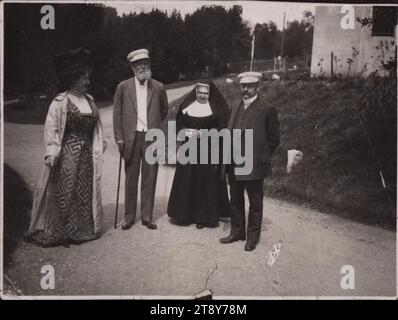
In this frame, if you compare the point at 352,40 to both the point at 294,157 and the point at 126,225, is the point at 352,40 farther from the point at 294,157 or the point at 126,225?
the point at 126,225

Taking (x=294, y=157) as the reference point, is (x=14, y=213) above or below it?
below

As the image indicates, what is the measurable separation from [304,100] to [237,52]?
2.93 meters

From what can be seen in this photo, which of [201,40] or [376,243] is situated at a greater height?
[201,40]

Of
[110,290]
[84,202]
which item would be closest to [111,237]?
[84,202]

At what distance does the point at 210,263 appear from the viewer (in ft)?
15.5

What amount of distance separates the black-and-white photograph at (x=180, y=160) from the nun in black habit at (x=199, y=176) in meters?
0.02

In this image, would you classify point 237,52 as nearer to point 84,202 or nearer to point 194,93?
point 194,93

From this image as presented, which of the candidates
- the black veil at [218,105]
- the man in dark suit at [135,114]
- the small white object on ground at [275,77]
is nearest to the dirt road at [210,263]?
the man in dark suit at [135,114]

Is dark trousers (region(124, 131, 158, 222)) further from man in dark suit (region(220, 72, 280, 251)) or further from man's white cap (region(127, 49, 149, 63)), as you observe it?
man in dark suit (region(220, 72, 280, 251))

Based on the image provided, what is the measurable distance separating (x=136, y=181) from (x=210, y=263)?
4.58 ft

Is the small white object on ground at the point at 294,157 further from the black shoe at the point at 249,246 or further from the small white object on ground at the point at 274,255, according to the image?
the black shoe at the point at 249,246

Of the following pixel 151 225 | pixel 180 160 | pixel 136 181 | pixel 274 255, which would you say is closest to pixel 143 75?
pixel 180 160

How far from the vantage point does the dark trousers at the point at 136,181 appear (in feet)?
17.7

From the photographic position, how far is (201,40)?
563cm
